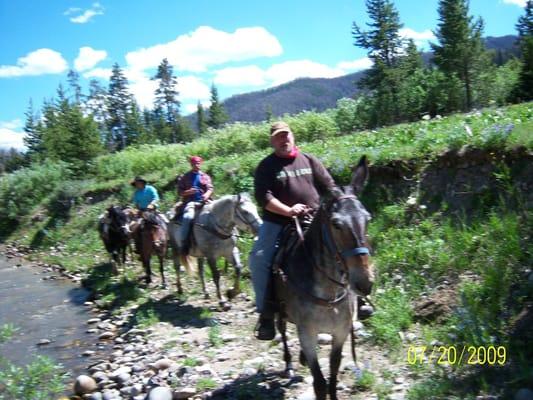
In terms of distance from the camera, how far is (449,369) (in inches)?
197

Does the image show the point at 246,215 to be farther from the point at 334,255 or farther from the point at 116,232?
the point at 116,232

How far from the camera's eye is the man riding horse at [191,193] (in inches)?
411

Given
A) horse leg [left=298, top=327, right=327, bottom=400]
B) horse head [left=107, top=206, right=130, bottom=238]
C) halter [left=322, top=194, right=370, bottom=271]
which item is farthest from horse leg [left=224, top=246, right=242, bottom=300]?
horse head [left=107, top=206, right=130, bottom=238]

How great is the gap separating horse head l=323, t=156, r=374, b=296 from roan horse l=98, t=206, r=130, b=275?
11157mm

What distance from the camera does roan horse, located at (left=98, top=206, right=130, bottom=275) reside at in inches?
566

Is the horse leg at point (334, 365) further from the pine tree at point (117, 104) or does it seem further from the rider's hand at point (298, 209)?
the pine tree at point (117, 104)

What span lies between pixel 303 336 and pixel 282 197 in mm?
1489

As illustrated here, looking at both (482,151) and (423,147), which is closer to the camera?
(482,151)

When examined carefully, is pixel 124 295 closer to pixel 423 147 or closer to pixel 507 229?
pixel 423 147

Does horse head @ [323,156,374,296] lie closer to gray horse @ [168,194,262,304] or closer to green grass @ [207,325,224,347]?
green grass @ [207,325,224,347]

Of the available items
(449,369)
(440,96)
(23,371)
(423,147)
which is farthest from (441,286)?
(440,96)

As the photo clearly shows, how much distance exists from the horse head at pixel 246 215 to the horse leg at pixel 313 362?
373cm

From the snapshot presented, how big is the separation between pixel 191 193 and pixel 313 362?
6714mm
